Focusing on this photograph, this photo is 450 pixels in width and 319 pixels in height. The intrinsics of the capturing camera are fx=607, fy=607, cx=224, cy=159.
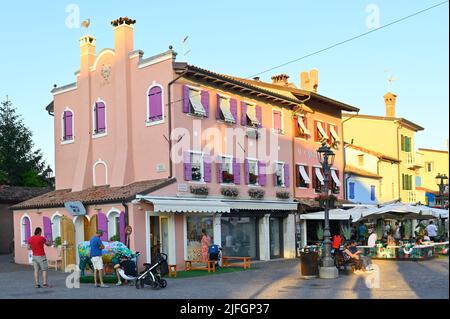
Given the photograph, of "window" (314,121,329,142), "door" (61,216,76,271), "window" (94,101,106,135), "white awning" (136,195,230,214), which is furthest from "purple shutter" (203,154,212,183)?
"window" (314,121,329,142)

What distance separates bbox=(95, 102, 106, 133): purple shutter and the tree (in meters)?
24.2

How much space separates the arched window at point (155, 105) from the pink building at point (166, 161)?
0.04 meters

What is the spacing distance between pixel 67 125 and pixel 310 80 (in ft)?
54.0

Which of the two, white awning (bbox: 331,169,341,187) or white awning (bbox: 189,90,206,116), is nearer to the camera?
white awning (bbox: 189,90,206,116)

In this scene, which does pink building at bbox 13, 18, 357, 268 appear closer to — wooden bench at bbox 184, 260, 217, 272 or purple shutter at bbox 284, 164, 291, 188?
purple shutter at bbox 284, 164, 291, 188

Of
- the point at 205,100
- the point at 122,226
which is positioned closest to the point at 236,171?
the point at 205,100

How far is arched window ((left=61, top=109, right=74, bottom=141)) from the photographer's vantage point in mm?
28109

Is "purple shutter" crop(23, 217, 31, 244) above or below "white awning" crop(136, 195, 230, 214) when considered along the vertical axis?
below

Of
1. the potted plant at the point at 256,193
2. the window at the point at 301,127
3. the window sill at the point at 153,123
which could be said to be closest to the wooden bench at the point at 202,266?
the potted plant at the point at 256,193

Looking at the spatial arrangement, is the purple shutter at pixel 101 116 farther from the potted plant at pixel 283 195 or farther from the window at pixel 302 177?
the window at pixel 302 177

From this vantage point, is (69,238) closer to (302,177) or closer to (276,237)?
(276,237)

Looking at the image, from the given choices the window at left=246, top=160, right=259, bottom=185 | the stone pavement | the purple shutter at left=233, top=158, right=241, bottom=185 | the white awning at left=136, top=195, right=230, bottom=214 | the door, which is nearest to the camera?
the stone pavement

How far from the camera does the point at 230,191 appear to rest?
85.8ft
